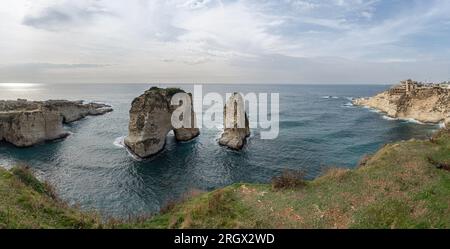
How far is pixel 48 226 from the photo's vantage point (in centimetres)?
1706

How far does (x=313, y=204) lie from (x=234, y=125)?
3993cm

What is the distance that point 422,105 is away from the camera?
9531 centimetres

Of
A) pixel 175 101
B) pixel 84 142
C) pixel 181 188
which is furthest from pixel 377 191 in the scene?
pixel 84 142

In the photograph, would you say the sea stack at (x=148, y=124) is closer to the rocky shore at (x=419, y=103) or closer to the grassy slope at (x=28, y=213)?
the grassy slope at (x=28, y=213)

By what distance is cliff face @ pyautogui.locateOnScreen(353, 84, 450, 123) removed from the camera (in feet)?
288

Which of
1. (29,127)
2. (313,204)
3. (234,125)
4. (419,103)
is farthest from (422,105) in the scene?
(29,127)

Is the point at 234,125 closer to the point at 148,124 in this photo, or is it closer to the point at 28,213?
the point at 148,124

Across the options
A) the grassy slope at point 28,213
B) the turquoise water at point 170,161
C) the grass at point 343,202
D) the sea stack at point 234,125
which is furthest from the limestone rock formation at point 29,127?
the grass at point 343,202

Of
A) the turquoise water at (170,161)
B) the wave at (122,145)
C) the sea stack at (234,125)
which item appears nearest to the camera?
the turquoise water at (170,161)

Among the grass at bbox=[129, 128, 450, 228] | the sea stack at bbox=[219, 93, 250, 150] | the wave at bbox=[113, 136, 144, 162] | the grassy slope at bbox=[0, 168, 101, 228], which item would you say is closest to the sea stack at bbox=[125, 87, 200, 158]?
the wave at bbox=[113, 136, 144, 162]

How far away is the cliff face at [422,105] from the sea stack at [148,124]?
74.9 m

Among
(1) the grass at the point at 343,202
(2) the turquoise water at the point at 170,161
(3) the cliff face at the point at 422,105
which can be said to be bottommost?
(2) the turquoise water at the point at 170,161

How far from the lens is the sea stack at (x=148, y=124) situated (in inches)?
2121

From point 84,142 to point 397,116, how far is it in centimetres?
9121
